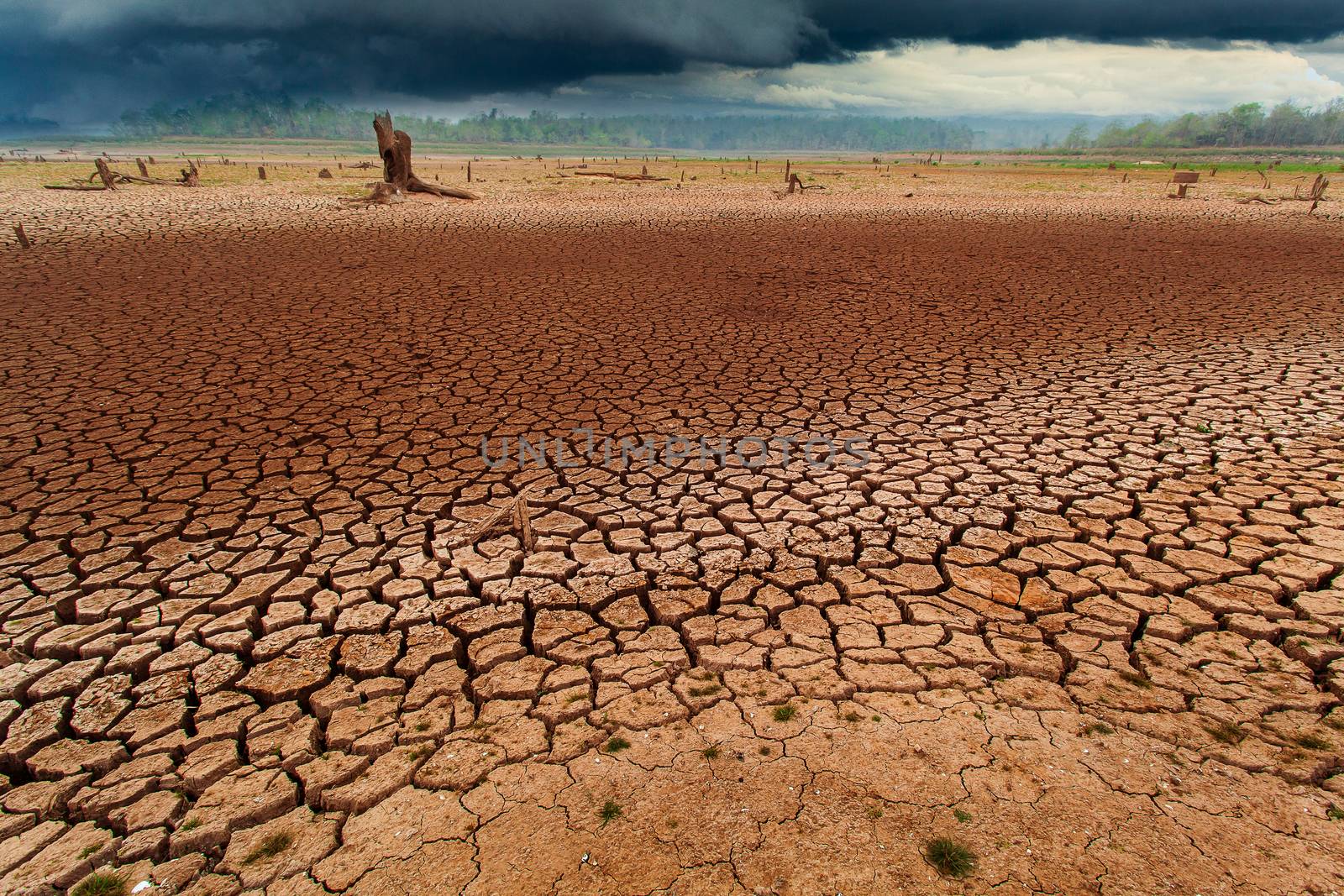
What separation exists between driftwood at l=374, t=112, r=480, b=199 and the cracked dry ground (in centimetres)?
1227

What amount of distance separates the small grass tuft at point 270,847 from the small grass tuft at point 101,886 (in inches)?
13.7

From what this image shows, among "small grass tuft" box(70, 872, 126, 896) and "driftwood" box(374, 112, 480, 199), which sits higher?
"driftwood" box(374, 112, 480, 199)

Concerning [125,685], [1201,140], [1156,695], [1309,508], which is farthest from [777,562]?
[1201,140]

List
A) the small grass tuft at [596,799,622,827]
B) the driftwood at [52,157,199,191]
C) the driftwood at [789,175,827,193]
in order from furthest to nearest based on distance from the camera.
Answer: the driftwood at [789,175,827,193] → the driftwood at [52,157,199,191] → the small grass tuft at [596,799,622,827]

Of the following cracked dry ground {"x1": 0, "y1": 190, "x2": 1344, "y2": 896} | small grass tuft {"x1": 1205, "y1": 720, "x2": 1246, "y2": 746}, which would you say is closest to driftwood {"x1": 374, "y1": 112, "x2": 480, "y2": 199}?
cracked dry ground {"x1": 0, "y1": 190, "x2": 1344, "y2": 896}

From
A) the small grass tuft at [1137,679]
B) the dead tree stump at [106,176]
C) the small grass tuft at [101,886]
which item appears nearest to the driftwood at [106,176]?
the dead tree stump at [106,176]

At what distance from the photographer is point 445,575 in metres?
3.69

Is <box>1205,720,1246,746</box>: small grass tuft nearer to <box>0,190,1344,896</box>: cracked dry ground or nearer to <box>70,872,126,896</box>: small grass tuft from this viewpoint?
<box>0,190,1344,896</box>: cracked dry ground

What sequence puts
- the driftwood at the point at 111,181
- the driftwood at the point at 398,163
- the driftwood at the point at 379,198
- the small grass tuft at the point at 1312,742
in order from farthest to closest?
the driftwood at the point at 111,181, the driftwood at the point at 398,163, the driftwood at the point at 379,198, the small grass tuft at the point at 1312,742

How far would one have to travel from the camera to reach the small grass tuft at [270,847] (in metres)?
2.26

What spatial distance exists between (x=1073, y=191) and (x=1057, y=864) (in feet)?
92.6

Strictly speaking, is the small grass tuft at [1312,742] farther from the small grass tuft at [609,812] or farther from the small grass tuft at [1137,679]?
the small grass tuft at [609,812]

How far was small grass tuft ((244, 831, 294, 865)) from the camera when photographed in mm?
2262

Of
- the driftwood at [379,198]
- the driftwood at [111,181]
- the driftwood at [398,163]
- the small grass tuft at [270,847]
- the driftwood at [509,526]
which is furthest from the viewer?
the driftwood at [111,181]
